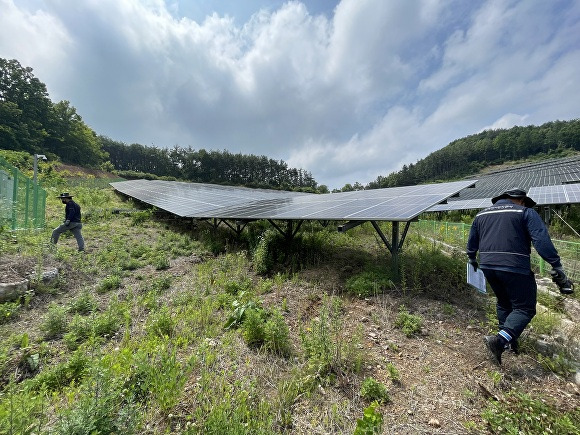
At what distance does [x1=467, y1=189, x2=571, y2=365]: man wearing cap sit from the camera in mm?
2744

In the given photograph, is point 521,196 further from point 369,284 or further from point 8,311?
point 8,311

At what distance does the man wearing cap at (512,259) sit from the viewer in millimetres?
2744

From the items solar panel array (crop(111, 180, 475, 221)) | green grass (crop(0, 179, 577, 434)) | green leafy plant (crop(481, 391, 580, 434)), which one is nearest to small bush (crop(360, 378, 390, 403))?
green grass (crop(0, 179, 577, 434))

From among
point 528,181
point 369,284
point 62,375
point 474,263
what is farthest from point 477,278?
point 528,181

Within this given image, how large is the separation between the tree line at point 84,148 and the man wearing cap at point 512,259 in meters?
55.5

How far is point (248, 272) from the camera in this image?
6410 mm

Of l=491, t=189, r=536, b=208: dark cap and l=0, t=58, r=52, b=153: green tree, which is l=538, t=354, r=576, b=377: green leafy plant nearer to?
l=491, t=189, r=536, b=208: dark cap

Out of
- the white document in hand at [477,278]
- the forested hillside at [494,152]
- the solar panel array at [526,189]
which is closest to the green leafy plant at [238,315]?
the white document in hand at [477,278]

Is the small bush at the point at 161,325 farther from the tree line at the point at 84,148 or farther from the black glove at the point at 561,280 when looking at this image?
the tree line at the point at 84,148

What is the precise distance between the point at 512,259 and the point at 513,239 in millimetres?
251

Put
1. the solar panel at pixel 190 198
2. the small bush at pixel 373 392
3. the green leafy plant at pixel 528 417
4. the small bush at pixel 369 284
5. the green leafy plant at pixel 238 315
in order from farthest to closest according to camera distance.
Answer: the solar panel at pixel 190 198, the small bush at pixel 369 284, the green leafy plant at pixel 238 315, the small bush at pixel 373 392, the green leafy plant at pixel 528 417

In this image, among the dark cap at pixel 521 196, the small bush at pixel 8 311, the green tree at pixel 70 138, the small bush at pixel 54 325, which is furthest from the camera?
the green tree at pixel 70 138

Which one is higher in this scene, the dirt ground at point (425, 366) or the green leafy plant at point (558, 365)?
the dirt ground at point (425, 366)

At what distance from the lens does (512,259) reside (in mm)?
2869
